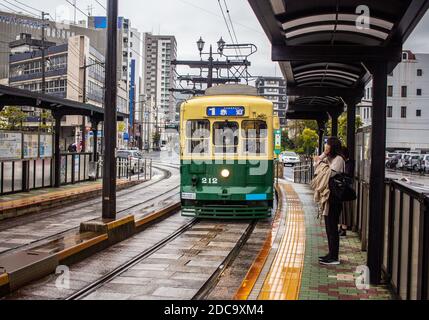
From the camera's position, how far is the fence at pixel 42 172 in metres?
15.7

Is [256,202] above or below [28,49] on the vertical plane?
below

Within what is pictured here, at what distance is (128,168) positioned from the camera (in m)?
26.1

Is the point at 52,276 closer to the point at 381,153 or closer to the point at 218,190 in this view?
the point at 381,153

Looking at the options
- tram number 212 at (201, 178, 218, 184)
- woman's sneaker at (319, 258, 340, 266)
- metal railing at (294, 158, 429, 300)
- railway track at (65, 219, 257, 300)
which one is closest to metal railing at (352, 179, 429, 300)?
metal railing at (294, 158, 429, 300)

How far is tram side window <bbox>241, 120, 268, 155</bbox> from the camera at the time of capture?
41.9 feet

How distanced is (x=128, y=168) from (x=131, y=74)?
7848 centimetres

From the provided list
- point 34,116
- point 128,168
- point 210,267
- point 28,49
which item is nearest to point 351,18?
point 210,267

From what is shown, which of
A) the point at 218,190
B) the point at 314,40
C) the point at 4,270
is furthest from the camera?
the point at 218,190

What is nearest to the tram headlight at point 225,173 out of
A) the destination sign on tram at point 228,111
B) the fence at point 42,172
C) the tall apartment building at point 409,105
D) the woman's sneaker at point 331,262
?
the destination sign on tram at point 228,111

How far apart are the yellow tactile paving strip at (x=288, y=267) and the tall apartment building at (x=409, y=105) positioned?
55.4 metres

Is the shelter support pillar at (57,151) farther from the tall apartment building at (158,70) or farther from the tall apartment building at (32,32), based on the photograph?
the tall apartment building at (158,70)

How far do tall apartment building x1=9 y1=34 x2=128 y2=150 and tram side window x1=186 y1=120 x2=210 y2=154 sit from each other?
44.4 meters

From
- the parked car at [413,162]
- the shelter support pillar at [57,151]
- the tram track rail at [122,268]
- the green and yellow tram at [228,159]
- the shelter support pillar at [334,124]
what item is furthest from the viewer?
the parked car at [413,162]

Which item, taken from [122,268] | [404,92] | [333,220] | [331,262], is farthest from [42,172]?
[404,92]
